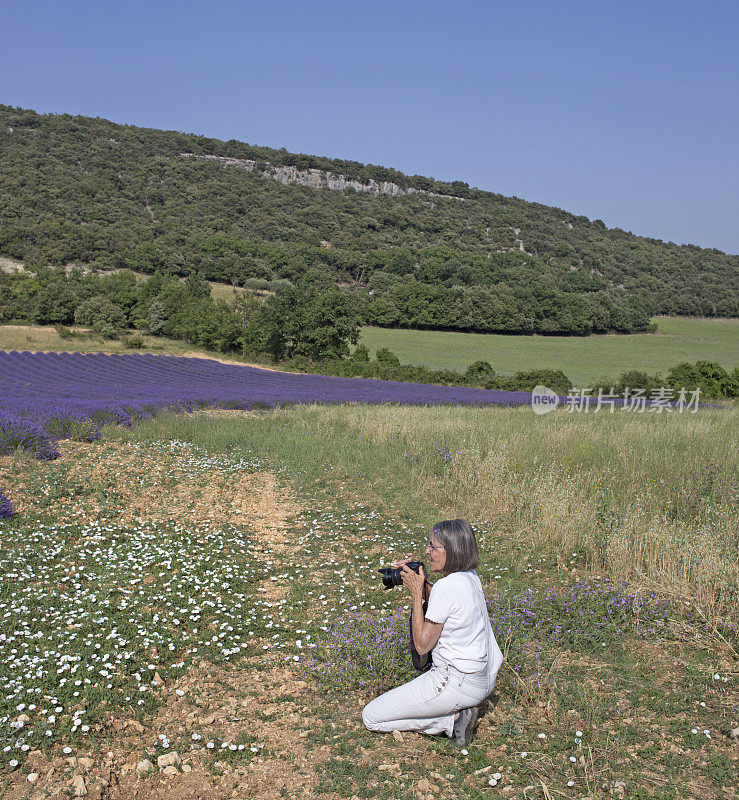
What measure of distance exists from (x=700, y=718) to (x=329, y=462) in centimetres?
753

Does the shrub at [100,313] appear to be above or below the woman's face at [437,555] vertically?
above

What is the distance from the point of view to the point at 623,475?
28.0 ft

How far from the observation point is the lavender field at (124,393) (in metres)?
11.5

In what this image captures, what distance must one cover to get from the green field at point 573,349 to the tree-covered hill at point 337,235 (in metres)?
3.75

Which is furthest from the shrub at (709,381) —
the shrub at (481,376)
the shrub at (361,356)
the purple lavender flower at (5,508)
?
the purple lavender flower at (5,508)

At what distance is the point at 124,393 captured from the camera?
18.5 meters

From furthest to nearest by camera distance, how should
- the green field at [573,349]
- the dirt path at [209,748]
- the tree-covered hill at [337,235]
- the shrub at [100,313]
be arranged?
the tree-covered hill at [337,235]
the green field at [573,349]
the shrub at [100,313]
the dirt path at [209,748]

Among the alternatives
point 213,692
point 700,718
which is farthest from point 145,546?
point 700,718

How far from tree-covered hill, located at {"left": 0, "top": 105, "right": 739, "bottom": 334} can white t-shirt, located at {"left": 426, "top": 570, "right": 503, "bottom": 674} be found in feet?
203

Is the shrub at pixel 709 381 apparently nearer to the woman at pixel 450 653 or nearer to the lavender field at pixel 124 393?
the lavender field at pixel 124 393

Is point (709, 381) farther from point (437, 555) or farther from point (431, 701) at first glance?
point (431, 701)

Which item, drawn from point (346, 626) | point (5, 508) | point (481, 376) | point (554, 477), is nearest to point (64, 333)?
point (481, 376)

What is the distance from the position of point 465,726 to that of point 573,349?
58.6 meters

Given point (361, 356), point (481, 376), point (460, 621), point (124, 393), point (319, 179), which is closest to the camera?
point (460, 621)
